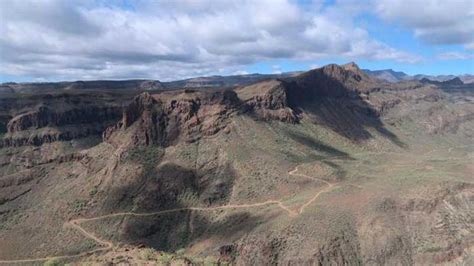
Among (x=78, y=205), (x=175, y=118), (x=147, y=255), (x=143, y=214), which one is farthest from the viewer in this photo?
(x=175, y=118)

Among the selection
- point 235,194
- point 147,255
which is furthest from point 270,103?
point 147,255

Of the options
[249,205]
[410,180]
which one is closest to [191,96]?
[249,205]

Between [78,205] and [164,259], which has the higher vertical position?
[164,259]

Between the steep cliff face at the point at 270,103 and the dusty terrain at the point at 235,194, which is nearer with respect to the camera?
the dusty terrain at the point at 235,194

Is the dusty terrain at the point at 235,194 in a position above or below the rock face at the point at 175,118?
below

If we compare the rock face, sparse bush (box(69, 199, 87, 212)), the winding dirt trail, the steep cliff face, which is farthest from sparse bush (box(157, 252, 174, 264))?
the steep cliff face

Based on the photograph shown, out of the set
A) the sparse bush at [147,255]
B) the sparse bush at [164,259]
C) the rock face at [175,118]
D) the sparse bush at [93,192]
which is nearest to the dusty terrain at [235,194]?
the rock face at [175,118]

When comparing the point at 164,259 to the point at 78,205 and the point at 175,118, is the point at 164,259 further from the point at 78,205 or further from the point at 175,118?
the point at 175,118

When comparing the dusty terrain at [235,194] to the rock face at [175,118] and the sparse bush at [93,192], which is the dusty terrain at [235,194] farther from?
the sparse bush at [93,192]
